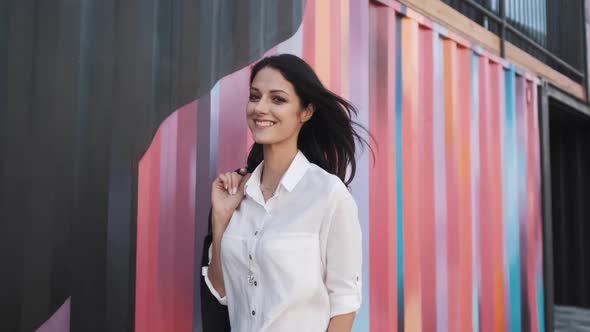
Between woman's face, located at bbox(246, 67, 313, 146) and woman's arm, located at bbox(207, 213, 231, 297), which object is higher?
woman's face, located at bbox(246, 67, 313, 146)

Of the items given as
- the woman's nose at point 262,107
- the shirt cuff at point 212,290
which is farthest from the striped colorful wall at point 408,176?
the woman's nose at point 262,107

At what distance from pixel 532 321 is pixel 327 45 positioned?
313 cm

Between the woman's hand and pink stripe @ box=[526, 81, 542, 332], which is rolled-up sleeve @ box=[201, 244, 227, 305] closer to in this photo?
the woman's hand

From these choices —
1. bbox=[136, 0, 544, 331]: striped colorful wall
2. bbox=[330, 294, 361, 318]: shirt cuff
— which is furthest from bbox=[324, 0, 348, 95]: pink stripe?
bbox=[330, 294, 361, 318]: shirt cuff

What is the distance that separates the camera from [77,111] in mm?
1873

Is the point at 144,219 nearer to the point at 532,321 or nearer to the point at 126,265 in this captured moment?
the point at 126,265

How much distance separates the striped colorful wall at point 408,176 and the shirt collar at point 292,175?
0.56 meters

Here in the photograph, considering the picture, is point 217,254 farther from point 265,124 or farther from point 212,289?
point 265,124

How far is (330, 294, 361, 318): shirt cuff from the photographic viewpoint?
4.78ft

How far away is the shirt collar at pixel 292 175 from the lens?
5.12ft

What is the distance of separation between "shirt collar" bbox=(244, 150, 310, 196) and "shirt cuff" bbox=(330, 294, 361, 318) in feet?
1.08

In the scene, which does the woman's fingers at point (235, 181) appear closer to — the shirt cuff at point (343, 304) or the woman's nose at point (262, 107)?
the woman's nose at point (262, 107)

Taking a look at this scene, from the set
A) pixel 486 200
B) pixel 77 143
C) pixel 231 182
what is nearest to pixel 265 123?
pixel 231 182

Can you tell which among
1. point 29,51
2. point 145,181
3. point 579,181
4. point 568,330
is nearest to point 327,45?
point 145,181
